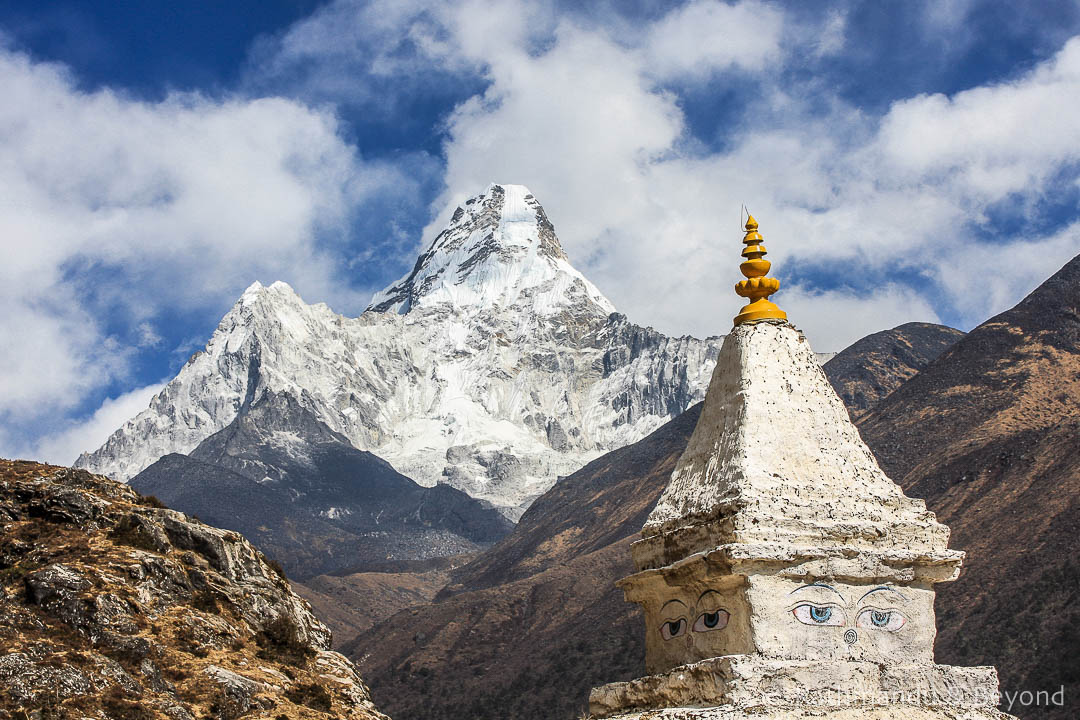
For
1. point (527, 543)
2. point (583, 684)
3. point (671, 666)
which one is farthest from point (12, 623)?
point (527, 543)

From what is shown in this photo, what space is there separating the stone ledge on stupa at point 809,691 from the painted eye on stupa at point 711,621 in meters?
0.38

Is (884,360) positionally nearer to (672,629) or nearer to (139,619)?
(139,619)

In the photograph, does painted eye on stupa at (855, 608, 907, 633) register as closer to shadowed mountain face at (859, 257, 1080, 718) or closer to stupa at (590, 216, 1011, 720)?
stupa at (590, 216, 1011, 720)

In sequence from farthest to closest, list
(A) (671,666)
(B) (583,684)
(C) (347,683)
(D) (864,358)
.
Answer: (D) (864,358) < (B) (583,684) < (C) (347,683) < (A) (671,666)

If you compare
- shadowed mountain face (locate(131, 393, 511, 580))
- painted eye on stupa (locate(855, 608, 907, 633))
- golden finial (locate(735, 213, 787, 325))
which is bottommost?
painted eye on stupa (locate(855, 608, 907, 633))

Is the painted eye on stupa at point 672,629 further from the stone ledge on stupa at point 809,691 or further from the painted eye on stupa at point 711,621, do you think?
the stone ledge on stupa at point 809,691

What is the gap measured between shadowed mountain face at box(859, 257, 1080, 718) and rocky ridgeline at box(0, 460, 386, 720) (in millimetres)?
29780

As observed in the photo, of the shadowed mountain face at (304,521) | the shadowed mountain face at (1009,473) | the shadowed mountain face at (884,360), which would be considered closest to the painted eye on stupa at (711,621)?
the shadowed mountain face at (1009,473)

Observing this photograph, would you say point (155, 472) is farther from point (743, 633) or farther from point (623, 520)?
point (743, 633)

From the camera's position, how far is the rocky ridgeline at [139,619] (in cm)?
1608

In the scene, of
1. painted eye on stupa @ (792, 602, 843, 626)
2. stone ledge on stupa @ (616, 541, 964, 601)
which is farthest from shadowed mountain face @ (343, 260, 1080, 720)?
painted eye on stupa @ (792, 602, 843, 626)

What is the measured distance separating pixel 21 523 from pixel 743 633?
58.2 feet

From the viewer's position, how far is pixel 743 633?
25.5 ft

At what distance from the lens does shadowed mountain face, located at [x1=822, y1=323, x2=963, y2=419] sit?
121500 millimetres
